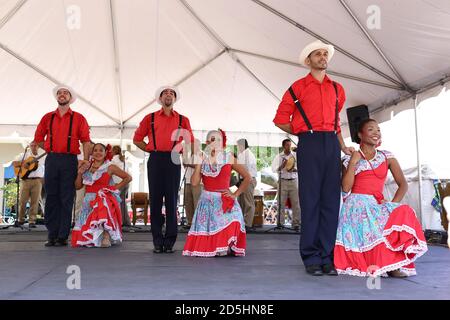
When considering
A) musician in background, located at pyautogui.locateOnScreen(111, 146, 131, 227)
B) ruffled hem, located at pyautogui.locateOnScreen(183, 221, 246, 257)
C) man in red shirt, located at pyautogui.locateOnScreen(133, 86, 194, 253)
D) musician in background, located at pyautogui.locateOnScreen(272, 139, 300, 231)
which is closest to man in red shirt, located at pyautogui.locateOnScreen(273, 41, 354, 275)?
ruffled hem, located at pyautogui.locateOnScreen(183, 221, 246, 257)

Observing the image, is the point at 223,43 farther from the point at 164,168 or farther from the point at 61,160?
the point at 164,168

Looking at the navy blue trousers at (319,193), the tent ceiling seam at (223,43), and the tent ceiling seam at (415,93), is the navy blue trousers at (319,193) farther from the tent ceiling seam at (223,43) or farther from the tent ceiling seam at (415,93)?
the tent ceiling seam at (223,43)

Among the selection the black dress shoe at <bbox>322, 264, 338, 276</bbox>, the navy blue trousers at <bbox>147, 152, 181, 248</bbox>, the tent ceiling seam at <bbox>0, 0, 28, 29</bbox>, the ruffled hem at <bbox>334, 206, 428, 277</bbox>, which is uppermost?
the tent ceiling seam at <bbox>0, 0, 28, 29</bbox>

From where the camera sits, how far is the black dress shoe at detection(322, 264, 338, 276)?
2938 mm

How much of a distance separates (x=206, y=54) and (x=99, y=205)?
4.70m

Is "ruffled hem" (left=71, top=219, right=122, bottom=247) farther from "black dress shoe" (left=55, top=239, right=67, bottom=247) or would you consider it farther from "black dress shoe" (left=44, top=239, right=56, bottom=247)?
"black dress shoe" (left=44, top=239, right=56, bottom=247)

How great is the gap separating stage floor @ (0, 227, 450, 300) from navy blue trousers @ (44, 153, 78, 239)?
0.87m

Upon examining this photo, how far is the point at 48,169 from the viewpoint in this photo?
4.93 m

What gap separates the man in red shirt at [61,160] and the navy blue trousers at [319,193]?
2.83 m

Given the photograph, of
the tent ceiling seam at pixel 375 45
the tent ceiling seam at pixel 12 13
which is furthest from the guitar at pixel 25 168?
the tent ceiling seam at pixel 375 45

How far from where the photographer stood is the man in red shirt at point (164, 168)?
4324 mm

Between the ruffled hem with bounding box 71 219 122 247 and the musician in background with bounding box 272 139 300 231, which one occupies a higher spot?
the musician in background with bounding box 272 139 300 231

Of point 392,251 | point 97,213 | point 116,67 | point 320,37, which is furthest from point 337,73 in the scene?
point 392,251
